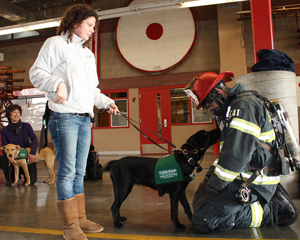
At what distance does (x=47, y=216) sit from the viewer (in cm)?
271

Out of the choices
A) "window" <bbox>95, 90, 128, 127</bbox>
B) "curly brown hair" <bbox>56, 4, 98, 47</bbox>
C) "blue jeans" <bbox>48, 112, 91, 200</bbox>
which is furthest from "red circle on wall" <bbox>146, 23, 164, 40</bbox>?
"blue jeans" <bbox>48, 112, 91, 200</bbox>

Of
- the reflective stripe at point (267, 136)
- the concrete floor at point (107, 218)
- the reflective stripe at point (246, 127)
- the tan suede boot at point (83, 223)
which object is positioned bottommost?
the concrete floor at point (107, 218)

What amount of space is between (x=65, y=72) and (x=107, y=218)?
1490 millimetres

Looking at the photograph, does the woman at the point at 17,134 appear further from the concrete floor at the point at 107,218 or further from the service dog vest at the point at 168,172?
the service dog vest at the point at 168,172

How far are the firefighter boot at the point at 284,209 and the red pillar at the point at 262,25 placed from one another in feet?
6.13

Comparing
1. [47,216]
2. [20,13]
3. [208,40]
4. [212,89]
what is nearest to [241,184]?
[212,89]

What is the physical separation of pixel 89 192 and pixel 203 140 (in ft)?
7.33

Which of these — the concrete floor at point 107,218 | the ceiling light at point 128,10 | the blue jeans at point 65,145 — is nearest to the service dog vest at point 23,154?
the concrete floor at point 107,218

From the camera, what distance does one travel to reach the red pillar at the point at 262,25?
3.37 meters

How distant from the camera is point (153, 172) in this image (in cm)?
227

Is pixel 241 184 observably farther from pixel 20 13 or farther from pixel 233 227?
pixel 20 13

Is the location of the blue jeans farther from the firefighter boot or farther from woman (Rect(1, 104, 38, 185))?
woman (Rect(1, 104, 38, 185))

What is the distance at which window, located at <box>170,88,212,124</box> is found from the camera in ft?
30.2

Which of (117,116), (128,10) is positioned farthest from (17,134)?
(117,116)
